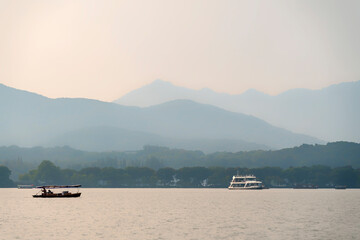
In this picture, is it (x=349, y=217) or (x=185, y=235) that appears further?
(x=349, y=217)

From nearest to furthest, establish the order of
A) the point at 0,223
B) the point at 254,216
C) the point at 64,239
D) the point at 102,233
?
the point at 64,239, the point at 102,233, the point at 0,223, the point at 254,216

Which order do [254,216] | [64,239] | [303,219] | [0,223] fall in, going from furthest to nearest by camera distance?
[254,216] → [303,219] → [0,223] → [64,239]

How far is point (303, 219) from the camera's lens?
4636 inches

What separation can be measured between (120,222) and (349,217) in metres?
46.2

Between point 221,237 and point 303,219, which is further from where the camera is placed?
point 303,219

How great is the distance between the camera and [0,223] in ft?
362

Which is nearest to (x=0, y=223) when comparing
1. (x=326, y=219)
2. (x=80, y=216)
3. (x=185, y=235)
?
(x=80, y=216)

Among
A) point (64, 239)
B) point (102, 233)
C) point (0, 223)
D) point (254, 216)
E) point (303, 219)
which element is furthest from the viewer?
point (254, 216)

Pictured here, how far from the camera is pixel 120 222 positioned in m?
111

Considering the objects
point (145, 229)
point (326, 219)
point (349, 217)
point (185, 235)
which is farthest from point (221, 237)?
point (349, 217)

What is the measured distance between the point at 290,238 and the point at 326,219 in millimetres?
34873

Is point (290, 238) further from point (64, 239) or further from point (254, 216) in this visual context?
point (254, 216)

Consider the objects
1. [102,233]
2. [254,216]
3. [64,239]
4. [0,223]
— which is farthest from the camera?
[254,216]

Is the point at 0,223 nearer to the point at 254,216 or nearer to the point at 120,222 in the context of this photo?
the point at 120,222
